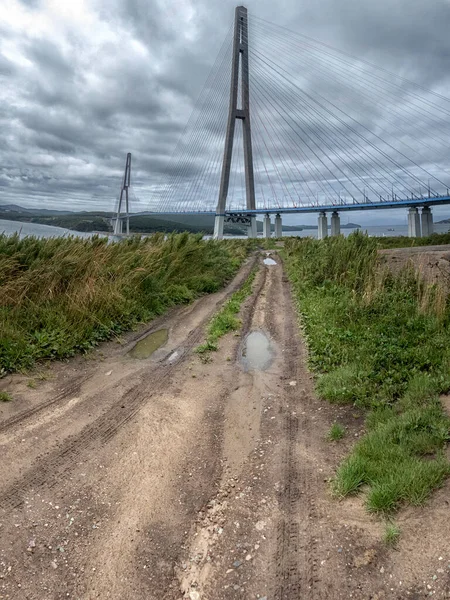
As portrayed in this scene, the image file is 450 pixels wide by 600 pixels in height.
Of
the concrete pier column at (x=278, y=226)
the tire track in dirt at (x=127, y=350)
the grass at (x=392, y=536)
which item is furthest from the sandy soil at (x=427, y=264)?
the concrete pier column at (x=278, y=226)

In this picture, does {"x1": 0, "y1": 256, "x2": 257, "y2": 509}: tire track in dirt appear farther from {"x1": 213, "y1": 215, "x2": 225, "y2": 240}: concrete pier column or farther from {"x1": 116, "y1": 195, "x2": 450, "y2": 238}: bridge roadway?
{"x1": 213, "y1": 215, "x2": 225, "y2": 240}: concrete pier column

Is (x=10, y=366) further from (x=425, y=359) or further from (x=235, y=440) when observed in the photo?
(x=425, y=359)

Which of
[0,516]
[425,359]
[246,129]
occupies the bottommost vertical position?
[0,516]

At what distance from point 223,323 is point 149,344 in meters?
1.44

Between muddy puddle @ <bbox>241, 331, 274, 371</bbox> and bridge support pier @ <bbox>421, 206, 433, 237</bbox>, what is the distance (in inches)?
1454

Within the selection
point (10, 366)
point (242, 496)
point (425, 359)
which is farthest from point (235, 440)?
point (10, 366)

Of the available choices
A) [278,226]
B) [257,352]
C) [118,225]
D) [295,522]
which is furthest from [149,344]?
[118,225]

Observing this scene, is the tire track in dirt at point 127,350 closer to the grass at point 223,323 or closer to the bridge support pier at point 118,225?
the grass at point 223,323

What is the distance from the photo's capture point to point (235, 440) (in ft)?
11.6

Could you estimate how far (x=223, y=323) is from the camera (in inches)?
279

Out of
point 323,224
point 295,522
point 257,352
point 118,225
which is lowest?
point 295,522

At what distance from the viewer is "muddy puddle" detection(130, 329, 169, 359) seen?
5820 mm

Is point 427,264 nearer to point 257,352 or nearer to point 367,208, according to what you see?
point 257,352

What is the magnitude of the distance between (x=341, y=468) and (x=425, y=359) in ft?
7.55
